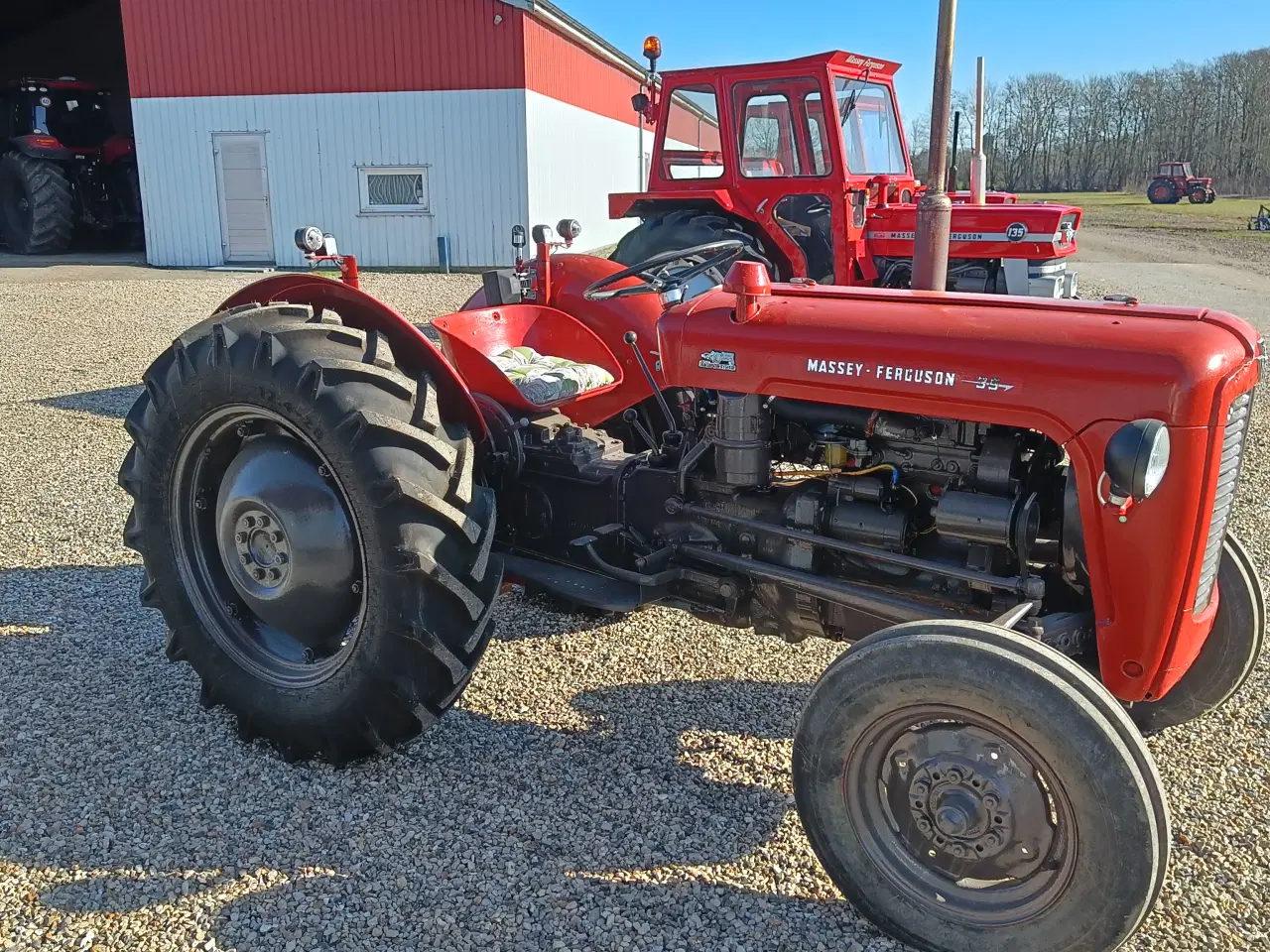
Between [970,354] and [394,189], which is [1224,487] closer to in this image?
[970,354]

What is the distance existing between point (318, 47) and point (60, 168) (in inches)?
174

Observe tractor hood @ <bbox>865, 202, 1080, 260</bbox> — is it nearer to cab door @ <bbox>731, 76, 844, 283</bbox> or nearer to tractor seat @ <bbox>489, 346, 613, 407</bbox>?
cab door @ <bbox>731, 76, 844, 283</bbox>

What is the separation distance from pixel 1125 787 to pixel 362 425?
1911mm

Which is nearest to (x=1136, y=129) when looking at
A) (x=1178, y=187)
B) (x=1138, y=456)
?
(x=1178, y=187)

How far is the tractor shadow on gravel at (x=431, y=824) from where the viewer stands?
2320mm

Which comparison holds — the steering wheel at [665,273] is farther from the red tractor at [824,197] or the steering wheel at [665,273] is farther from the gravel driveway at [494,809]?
the red tractor at [824,197]

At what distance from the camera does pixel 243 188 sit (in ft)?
52.2

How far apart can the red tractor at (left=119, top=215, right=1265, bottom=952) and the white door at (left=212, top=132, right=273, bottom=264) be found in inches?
537

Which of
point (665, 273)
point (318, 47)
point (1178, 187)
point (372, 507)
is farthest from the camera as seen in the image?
point (1178, 187)

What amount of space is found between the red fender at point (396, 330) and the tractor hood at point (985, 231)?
5.39m

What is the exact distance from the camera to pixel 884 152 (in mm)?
8016

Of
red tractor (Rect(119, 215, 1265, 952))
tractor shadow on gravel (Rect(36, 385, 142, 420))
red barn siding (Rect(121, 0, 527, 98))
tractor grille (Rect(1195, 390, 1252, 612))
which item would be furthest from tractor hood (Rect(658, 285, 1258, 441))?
red barn siding (Rect(121, 0, 527, 98))

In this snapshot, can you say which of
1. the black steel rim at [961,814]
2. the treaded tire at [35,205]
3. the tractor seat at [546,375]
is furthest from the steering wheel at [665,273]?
the treaded tire at [35,205]

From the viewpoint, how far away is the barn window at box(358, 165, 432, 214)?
15.6 metres
